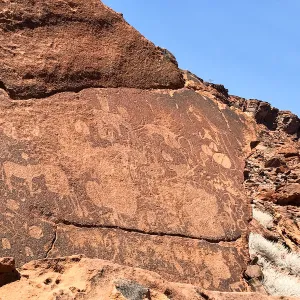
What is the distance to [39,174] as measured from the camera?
187 inches

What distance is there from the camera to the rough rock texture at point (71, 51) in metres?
5.50

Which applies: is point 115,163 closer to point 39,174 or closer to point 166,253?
point 39,174

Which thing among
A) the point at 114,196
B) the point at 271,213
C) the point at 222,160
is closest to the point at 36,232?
the point at 114,196

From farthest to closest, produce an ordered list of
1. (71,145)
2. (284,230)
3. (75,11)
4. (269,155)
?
(269,155)
(284,230)
(75,11)
(71,145)

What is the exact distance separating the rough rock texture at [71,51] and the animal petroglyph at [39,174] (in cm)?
84

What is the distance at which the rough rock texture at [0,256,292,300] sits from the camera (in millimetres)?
3107

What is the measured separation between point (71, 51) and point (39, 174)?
1.70 m

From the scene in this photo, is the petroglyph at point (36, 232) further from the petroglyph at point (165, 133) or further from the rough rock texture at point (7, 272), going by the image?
the petroglyph at point (165, 133)

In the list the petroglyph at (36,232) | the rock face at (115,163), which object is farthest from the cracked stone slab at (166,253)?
the petroglyph at (36,232)

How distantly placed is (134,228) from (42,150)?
1.06 m

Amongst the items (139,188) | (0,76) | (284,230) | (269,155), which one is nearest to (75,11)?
(0,76)

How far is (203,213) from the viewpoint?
5.58 metres

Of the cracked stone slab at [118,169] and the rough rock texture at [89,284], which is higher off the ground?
the cracked stone slab at [118,169]

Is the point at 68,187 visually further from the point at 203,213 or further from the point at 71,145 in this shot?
the point at 203,213
